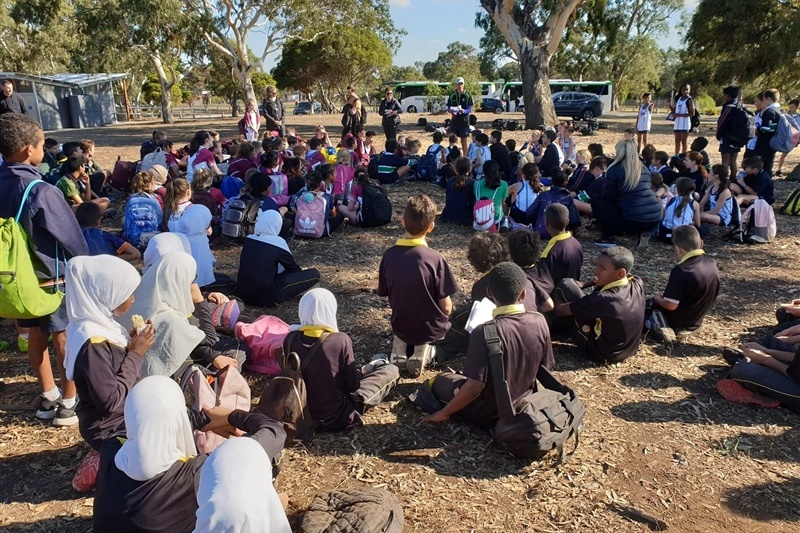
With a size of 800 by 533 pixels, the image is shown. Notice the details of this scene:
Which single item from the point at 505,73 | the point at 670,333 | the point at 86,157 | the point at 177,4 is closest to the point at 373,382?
the point at 670,333

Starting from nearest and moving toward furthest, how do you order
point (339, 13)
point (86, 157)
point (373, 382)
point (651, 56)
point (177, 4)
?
point (373, 382) < point (86, 157) < point (177, 4) < point (339, 13) < point (651, 56)

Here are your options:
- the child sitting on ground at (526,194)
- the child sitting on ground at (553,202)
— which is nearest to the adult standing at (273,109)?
the child sitting on ground at (526,194)

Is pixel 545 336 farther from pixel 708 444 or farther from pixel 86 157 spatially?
pixel 86 157

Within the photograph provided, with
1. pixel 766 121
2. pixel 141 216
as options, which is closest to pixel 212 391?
pixel 141 216

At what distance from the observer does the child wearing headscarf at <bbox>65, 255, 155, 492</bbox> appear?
123 inches

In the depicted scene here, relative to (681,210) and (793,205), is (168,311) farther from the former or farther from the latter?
(793,205)

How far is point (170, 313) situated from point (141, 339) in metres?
0.71

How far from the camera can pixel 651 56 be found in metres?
57.0

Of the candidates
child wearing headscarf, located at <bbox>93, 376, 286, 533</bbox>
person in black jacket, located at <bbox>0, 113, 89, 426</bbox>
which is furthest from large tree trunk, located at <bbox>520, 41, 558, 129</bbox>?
child wearing headscarf, located at <bbox>93, 376, 286, 533</bbox>

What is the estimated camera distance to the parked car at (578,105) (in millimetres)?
32844

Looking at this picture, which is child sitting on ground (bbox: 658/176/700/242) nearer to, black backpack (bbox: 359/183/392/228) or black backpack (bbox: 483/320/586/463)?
black backpack (bbox: 359/183/392/228)

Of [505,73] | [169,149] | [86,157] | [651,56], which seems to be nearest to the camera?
[86,157]

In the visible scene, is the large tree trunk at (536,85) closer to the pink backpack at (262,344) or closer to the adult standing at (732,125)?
the adult standing at (732,125)

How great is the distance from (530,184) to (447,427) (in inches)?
195
